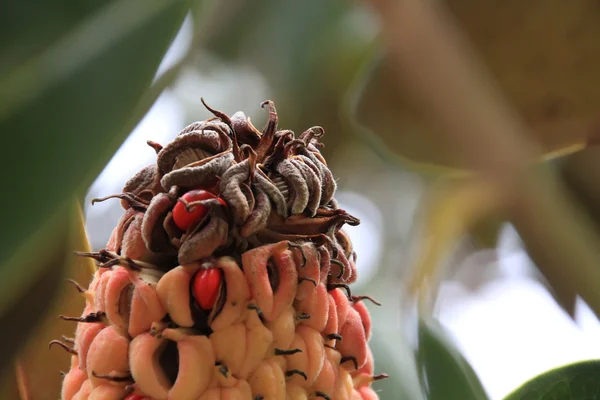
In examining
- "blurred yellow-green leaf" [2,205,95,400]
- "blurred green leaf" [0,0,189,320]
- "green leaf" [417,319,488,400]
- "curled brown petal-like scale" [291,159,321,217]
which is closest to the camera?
"blurred green leaf" [0,0,189,320]

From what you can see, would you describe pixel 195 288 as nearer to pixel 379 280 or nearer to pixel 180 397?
pixel 180 397

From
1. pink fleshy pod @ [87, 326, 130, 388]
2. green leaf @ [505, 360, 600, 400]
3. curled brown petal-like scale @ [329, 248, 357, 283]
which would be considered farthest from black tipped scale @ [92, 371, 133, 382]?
green leaf @ [505, 360, 600, 400]

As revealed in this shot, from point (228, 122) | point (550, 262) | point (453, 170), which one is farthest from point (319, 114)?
point (550, 262)

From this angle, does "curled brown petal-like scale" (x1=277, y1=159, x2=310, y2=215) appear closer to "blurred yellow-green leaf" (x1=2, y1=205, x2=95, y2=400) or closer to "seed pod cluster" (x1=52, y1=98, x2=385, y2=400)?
"seed pod cluster" (x1=52, y1=98, x2=385, y2=400)

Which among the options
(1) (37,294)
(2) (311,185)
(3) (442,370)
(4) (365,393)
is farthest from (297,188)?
(3) (442,370)

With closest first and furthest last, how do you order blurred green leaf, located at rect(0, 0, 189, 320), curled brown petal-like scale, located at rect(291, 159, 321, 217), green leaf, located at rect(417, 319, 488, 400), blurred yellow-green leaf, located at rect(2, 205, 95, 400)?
blurred green leaf, located at rect(0, 0, 189, 320)
curled brown petal-like scale, located at rect(291, 159, 321, 217)
blurred yellow-green leaf, located at rect(2, 205, 95, 400)
green leaf, located at rect(417, 319, 488, 400)

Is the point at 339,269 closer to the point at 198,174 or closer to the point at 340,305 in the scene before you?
the point at 340,305
